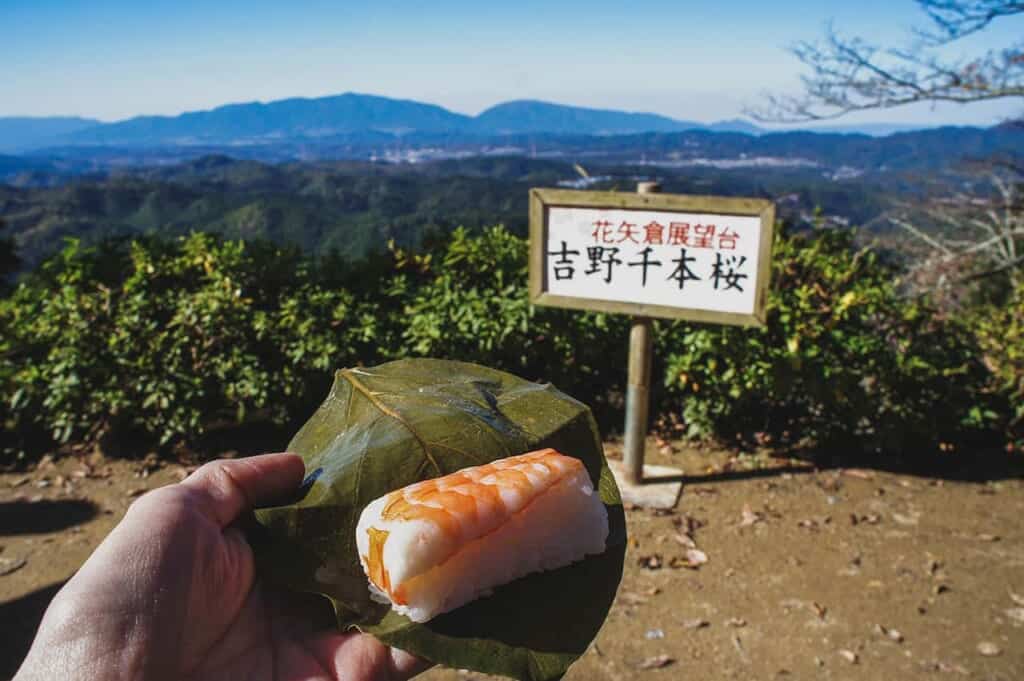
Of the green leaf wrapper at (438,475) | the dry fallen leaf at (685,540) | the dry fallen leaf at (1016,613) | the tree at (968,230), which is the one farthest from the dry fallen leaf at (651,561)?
the tree at (968,230)

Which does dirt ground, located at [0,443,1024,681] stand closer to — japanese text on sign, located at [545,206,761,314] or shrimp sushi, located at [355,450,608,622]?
japanese text on sign, located at [545,206,761,314]

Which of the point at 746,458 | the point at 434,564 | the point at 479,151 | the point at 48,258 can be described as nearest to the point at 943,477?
the point at 746,458

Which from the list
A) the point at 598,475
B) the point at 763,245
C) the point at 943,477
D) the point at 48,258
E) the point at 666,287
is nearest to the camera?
the point at 598,475

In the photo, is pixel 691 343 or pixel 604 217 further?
pixel 691 343

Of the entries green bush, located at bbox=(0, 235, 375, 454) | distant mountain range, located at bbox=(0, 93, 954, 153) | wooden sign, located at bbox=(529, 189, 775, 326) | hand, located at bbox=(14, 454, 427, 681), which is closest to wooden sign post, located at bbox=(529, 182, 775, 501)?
wooden sign, located at bbox=(529, 189, 775, 326)

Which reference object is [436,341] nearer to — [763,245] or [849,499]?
[763,245]

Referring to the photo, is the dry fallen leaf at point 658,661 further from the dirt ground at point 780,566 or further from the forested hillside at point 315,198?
the forested hillside at point 315,198

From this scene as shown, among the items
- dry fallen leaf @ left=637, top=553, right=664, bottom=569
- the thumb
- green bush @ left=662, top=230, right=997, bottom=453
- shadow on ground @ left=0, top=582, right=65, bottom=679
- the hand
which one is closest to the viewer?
the hand
